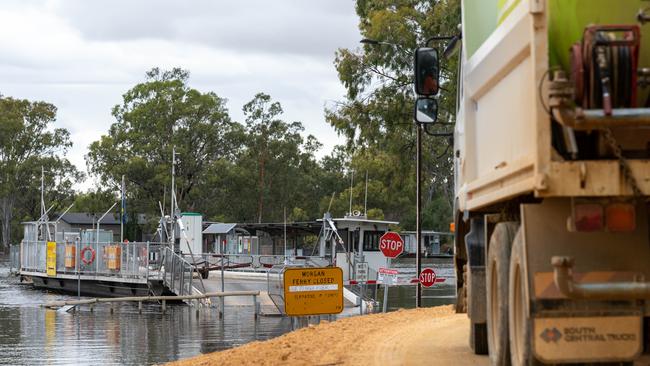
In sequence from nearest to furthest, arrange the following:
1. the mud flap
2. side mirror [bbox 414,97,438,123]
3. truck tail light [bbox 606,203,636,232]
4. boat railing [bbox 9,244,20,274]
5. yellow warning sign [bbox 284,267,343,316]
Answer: truck tail light [bbox 606,203,636,232]
the mud flap
side mirror [bbox 414,97,438,123]
yellow warning sign [bbox 284,267,343,316]
boat railing [bbox 9,244,20,274]

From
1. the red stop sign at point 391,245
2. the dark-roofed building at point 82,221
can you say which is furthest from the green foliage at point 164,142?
the red stop sign at point 391,245

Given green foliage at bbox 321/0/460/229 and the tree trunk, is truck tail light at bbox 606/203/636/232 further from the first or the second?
the tree trunk

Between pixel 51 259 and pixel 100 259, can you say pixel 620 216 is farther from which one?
pixel 51 259

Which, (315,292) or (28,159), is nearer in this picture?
(315,292)

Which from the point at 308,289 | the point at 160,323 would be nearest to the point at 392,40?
the point at 160,323

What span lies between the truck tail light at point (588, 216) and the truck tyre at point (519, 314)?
63cm

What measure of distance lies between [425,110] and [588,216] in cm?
570

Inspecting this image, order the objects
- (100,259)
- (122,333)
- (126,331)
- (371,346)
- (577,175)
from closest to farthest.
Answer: (577,175) → (371,346) → (122,333) → (126,331) → (100,259)

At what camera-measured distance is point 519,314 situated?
8.65 meters

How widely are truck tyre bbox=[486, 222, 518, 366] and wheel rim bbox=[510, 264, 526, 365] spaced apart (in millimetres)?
339

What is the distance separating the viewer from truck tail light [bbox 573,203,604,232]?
24.0 ft

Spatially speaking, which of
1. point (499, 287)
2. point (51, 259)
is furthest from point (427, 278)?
point (51, 259)

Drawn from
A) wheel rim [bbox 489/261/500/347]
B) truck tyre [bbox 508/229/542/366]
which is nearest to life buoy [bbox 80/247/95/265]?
wheel rim [bbox 489/261/500/347]

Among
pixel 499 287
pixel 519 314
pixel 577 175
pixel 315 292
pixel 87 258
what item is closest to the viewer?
pixel 577 175
